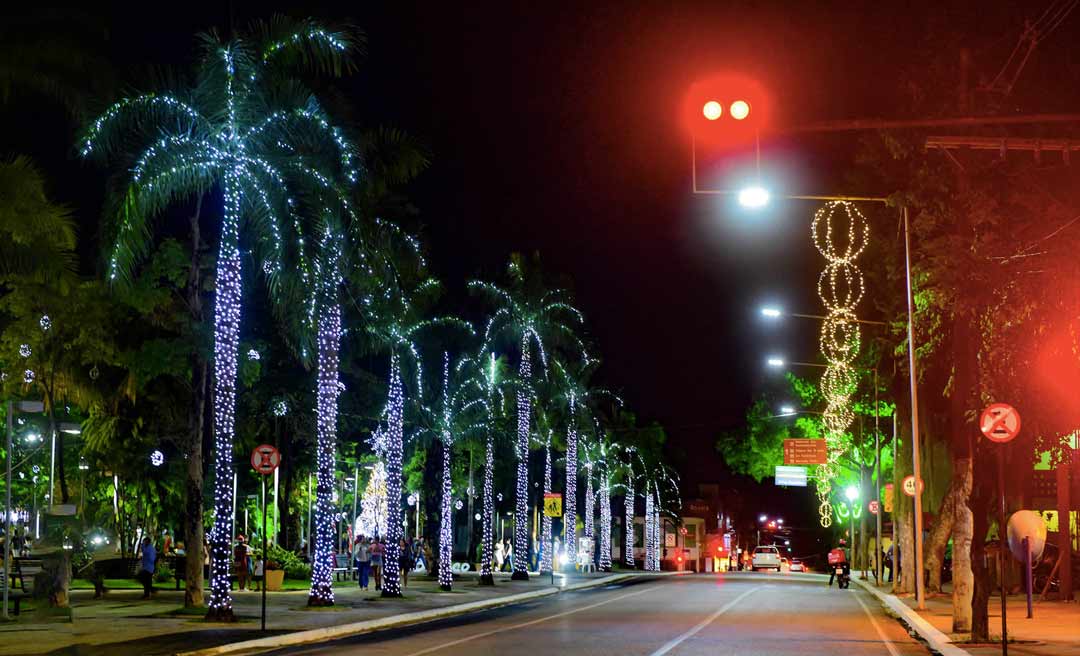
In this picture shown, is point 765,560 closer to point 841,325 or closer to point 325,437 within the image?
point 841,325

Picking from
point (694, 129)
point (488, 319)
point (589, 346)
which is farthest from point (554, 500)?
point (694, 129)

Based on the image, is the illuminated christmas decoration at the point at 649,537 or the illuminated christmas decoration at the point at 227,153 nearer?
the illuminated christmas decoration at the point at 227,153

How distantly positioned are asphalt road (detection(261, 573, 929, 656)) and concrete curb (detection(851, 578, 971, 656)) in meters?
0.34

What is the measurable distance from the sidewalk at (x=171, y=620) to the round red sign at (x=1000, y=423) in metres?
12.0

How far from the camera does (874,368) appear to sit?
166 ft

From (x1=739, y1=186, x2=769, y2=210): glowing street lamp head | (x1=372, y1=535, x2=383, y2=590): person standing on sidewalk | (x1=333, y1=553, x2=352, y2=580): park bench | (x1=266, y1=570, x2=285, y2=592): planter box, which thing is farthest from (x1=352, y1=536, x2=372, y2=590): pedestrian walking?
(x1=739, y1=186, x2=769, y2=210): glowing street lamp head

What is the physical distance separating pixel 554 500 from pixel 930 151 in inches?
991

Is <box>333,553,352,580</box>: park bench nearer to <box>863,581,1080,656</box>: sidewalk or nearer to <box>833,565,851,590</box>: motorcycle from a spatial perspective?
<box>833,565,851,590</box>: motorcycle

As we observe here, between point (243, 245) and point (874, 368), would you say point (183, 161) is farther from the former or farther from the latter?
Answer: point (874, 368)

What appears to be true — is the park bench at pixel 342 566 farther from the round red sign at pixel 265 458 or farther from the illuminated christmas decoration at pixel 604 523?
the round red sign at pixel 265 458

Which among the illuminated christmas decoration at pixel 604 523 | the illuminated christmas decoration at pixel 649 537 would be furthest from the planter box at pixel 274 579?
the illuminated christmas decoration at pixel 649 537

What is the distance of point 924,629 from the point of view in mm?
26484

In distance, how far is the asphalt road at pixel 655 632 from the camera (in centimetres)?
2067

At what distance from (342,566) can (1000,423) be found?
37624 millimetres
